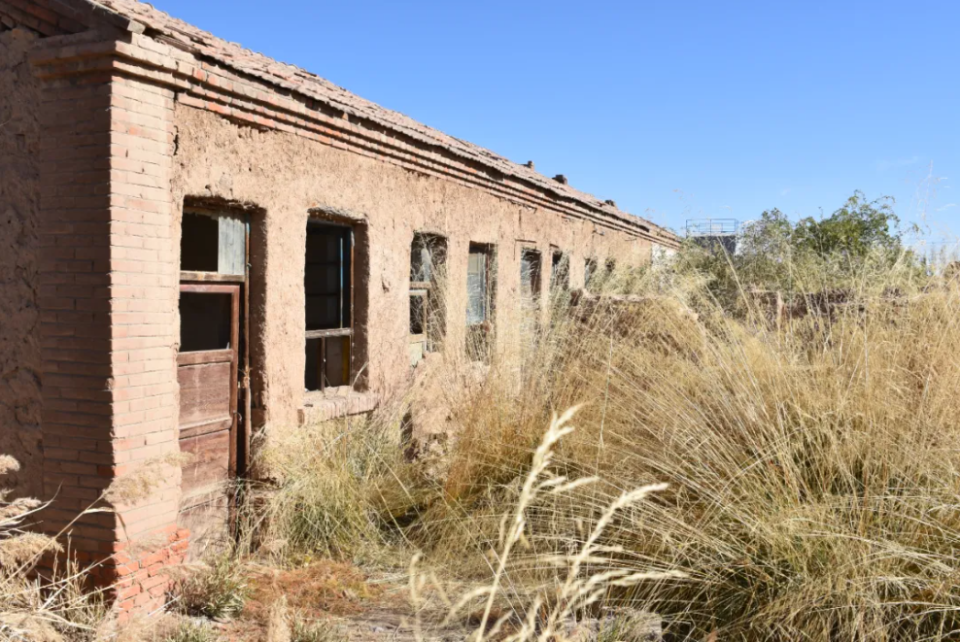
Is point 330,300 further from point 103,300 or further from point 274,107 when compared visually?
point 103,300

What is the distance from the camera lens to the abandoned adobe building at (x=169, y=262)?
4379 millimetres

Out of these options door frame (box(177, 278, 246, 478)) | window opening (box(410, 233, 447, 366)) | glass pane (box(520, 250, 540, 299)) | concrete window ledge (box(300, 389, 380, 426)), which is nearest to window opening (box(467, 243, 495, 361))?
window opening (box(410, 233, 447, 366))

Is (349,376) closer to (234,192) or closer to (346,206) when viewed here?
(346,206)

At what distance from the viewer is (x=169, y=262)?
4.70 meters

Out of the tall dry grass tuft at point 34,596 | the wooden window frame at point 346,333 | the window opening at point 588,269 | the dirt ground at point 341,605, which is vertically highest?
the window opening at point 588,269

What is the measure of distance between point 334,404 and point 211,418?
1.11 m

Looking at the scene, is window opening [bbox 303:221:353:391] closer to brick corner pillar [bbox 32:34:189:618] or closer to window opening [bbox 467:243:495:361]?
brick corner pillar [bbox 32:34:189:618]

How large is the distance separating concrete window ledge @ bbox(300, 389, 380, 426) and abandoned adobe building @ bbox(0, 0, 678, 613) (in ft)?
→ 0.06

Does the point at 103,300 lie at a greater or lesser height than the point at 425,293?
lesser

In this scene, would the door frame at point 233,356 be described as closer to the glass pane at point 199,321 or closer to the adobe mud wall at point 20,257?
the glass pane at point 199,321

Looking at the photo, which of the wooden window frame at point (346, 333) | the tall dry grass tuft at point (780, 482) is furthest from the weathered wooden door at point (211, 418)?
the tall dry grass tuft at point (780, 482)

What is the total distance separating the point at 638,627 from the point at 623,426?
1.14 meters

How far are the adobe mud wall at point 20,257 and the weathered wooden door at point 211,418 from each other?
82 centimetres

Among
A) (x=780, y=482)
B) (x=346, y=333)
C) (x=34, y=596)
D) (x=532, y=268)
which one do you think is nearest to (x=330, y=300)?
(x=346, y=333)
